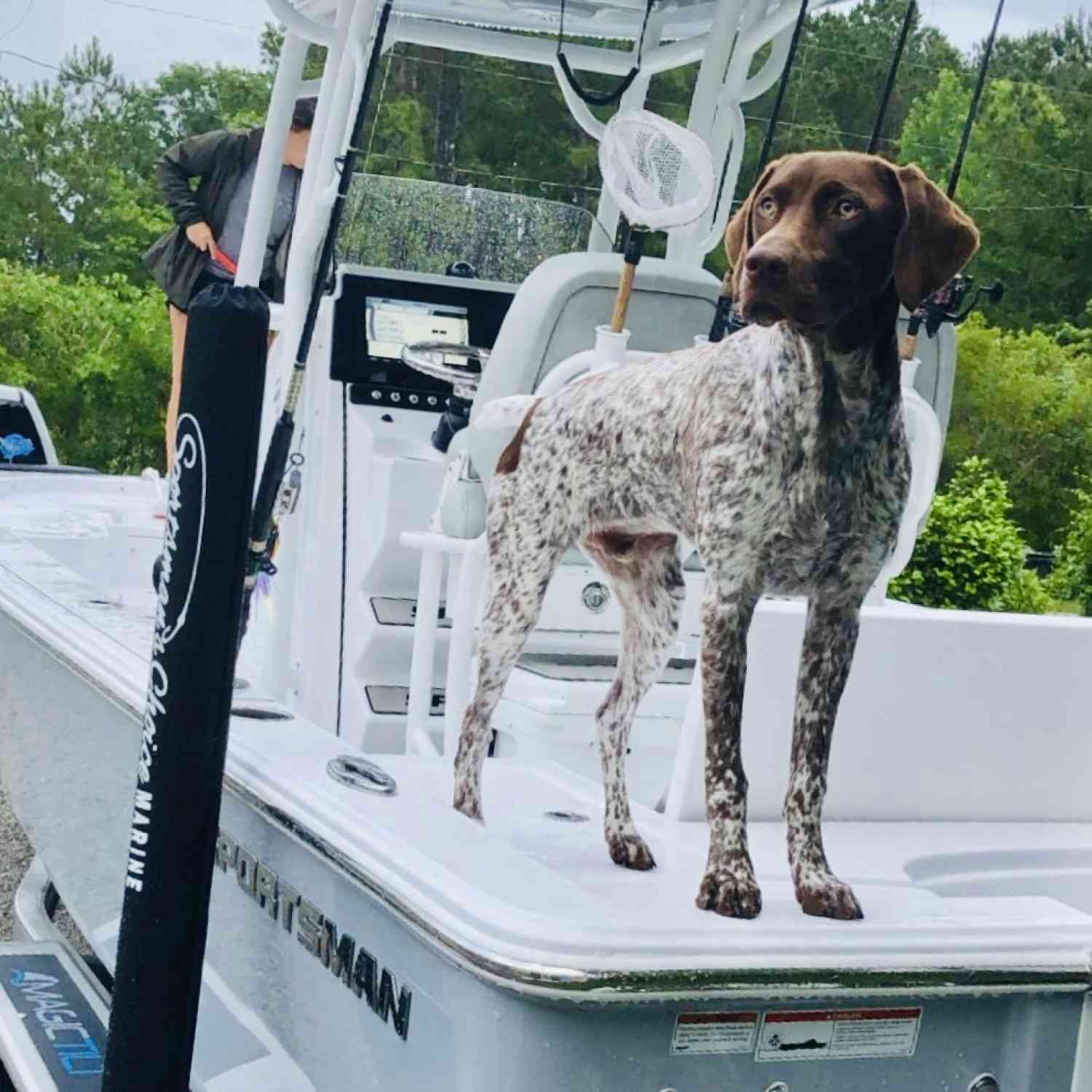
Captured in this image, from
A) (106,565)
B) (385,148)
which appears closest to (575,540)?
(385,148)

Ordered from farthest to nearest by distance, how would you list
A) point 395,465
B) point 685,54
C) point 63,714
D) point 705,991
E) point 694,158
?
point 685,54 < point 395,465 < point 63,714 < point 694,158 < point 705,991

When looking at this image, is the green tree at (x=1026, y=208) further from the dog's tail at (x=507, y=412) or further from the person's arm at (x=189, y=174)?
the dog's tail at (x=507, y=412)

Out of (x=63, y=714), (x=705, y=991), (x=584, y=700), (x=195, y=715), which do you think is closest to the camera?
(x=705, y=991)

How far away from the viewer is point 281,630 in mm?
3494

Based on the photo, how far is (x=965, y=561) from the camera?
9.10 metres

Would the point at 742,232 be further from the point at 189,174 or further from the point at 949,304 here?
the point at 189,174

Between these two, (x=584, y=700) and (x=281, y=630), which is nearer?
(x=584, y=700)

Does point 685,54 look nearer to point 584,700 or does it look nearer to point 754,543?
point 584,700

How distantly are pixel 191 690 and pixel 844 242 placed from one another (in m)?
0.90

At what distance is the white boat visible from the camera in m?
1.82

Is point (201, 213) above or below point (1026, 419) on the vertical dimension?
above

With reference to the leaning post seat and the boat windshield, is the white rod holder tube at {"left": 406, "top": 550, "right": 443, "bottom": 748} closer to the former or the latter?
the leaning post seat

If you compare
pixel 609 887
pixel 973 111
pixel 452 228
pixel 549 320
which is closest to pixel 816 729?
pixel 609 887

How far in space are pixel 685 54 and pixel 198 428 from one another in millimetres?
2215
